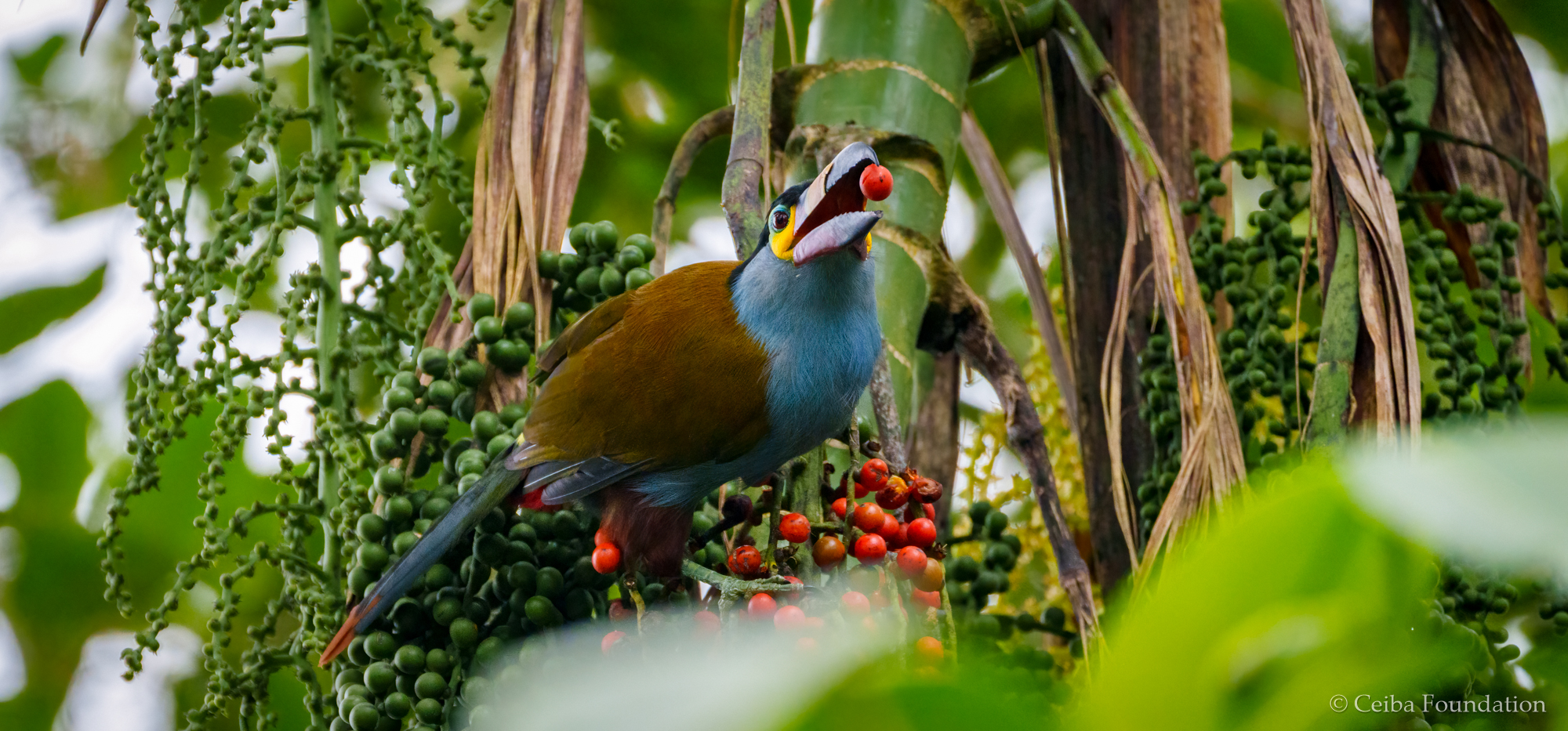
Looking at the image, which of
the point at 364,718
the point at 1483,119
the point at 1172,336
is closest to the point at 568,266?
the point at 364,718

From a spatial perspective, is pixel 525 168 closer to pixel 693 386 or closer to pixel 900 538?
pixel 693 386

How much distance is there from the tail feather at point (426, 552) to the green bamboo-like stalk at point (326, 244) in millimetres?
114

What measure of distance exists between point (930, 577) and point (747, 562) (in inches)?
7.1

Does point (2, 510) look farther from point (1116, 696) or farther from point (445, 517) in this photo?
point (1116, 696)

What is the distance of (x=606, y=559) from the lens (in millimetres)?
1294

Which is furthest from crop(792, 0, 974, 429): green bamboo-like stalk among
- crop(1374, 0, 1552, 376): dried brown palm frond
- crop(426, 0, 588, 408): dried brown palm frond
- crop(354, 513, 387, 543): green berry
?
crop(1374, 0, 1552, 376): dried brown palm frond

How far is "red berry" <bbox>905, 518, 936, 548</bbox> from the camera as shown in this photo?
3.98 ft

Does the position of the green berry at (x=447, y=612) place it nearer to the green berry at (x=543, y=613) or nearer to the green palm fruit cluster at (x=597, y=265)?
the green berry at (x=543, y=613)

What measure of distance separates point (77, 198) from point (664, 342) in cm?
165

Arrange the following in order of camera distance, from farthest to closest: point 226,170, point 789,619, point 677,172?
point 226,170
point 677,172
point 789,619

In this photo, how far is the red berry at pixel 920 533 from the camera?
1212 mm

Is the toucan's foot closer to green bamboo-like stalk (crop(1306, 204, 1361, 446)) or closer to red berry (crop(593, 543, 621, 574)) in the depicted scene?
red berry (crop(593, 543, 621, 574))

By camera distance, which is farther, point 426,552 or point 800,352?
point 800,352

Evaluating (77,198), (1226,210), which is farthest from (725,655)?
(77,198)
